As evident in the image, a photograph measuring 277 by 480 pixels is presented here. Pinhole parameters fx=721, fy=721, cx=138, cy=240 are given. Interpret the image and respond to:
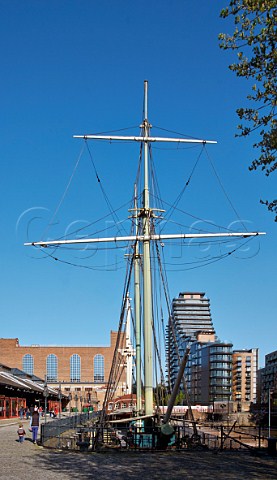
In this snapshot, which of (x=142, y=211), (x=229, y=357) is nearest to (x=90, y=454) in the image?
(x=142, y=211)

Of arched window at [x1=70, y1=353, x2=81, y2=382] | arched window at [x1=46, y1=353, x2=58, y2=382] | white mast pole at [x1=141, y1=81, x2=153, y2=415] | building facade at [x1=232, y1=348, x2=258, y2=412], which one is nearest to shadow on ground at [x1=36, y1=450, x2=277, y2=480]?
white mast pole at [x1=141, y1=81, x2=153, y2=415]

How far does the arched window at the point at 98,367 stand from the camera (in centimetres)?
14400

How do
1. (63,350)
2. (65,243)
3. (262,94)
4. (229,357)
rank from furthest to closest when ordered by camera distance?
1. (229,357)
2. (63,350)
3. (65,243)
4. (262,94)

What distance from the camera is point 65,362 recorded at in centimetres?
14550

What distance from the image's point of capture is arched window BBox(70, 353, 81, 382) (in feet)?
473

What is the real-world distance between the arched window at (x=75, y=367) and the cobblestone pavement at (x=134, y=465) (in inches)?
4605

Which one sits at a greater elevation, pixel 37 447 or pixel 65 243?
pixel 65 243

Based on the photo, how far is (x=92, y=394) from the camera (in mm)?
133750

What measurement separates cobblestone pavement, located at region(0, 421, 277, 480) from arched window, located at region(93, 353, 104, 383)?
116 m

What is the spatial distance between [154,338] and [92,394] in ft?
337

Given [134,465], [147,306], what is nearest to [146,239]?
[147,306]

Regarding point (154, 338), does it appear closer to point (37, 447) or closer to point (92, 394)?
point (37, 447)

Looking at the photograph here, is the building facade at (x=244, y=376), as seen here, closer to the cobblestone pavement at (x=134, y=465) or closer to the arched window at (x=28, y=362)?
the arched window at (x=28, y=362)

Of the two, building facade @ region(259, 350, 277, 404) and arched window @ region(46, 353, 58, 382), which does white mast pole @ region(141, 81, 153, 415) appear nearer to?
arched window @ region(46, 353, 58, 382)
